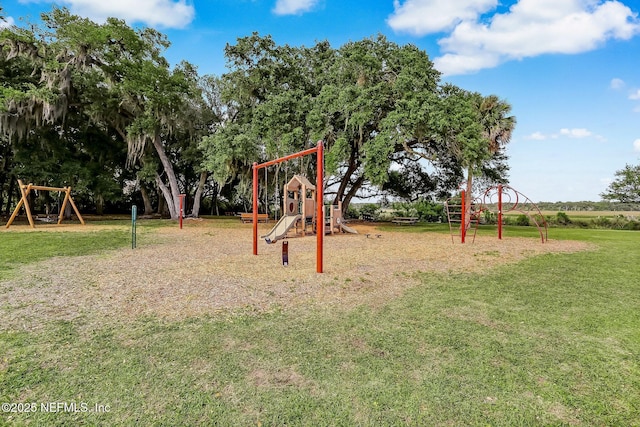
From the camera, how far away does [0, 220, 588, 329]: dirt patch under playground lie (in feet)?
12.4

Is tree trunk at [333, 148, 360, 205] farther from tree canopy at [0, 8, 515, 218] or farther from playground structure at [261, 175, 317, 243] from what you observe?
playground structure at [261, 175, 317, 243]

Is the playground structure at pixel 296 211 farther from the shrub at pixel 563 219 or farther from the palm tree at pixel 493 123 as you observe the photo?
the shrub at pixel 563 219

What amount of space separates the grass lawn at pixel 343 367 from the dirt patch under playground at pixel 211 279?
1.25 feet

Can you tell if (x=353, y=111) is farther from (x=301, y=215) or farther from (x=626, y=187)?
(x=626, y=187)

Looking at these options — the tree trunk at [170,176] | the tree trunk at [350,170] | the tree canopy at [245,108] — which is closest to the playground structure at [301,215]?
the tree canopy at [245,108]

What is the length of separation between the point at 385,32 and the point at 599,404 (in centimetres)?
1558

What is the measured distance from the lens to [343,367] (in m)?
2.43

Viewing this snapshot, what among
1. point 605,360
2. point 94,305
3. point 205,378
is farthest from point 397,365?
point 94,305

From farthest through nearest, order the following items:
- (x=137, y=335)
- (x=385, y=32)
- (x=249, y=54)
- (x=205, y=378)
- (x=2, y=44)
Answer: (x=249, y=54) → (x=385, y=32) → (x=2, y=44) → (x=137, y=335) → (x=205, y=378)

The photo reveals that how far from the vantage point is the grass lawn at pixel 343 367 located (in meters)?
1.93

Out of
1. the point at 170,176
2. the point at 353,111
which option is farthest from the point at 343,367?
the point at 170,176

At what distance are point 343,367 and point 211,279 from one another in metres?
3.19

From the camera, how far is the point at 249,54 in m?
15.8

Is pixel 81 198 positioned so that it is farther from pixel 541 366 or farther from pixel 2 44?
pixel 541 366
